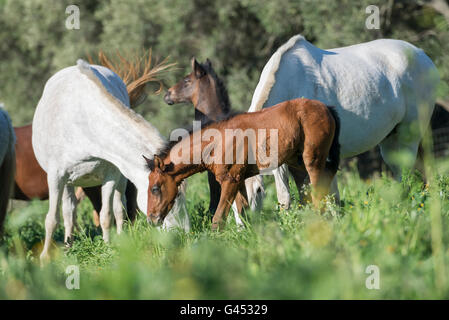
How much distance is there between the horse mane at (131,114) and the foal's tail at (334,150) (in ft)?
4.69

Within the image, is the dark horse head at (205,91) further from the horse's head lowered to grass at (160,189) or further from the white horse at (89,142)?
the horse's head lowered to grass at (160,189)

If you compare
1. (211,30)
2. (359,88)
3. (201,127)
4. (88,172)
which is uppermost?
(211,30)

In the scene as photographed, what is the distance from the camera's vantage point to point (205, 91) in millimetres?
6133

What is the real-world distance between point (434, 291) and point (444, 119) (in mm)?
15044

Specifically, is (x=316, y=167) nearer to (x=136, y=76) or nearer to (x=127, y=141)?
(x=127, y=141)

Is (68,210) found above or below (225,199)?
below

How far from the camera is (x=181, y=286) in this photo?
8.75ft

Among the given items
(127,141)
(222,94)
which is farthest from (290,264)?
(222,94)

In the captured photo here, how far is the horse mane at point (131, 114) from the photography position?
5414 mm

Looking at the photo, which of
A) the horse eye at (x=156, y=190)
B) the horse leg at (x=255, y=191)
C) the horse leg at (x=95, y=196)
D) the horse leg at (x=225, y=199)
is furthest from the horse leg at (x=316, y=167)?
the horse leg at (x=95, y=196)

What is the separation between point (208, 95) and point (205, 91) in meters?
0.06

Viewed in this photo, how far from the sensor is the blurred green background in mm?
13500

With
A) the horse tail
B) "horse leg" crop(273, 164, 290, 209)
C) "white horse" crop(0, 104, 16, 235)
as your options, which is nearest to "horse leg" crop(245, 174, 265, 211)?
"horse leg" crop(273, 164, 290, 209)
